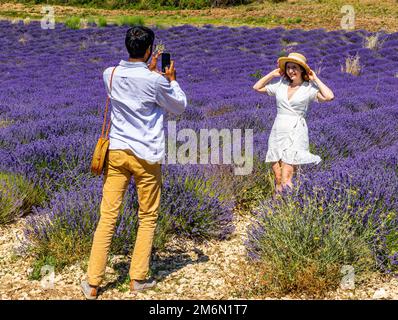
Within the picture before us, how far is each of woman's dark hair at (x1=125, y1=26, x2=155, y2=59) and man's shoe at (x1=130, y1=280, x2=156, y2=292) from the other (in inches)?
51.8

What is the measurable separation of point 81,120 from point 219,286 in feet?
12.2

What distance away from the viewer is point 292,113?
3.91 meters

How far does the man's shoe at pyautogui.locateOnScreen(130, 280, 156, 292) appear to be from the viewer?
3014 millimetres

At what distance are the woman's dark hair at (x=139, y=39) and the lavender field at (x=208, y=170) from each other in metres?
1.17

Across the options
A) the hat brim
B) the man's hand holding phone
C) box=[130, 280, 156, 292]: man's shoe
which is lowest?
box=[130, 280, 156, 292]: man's shoe

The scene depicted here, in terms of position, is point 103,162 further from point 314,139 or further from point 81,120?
point 81,120

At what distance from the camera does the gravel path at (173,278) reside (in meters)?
3.01

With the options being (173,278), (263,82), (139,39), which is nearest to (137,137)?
(139,39)

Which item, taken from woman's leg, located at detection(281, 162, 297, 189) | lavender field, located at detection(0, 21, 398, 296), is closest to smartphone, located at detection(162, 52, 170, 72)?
lavender field, located at detection(0, 21, 398, 296)

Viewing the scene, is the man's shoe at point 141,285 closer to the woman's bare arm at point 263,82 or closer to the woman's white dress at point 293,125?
the woman's white dress at point 293,125

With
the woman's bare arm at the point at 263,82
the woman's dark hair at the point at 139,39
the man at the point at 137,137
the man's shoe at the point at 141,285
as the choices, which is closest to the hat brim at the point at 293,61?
the woman's bare arm at the point at 263,82

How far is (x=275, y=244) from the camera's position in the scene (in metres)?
3.11

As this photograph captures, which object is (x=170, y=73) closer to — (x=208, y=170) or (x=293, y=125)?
(x=293, y=125)

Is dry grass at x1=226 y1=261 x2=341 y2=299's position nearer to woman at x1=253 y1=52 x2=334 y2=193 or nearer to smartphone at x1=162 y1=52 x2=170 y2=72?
woman at x1=253 y1=52 x2=334 y2=193
